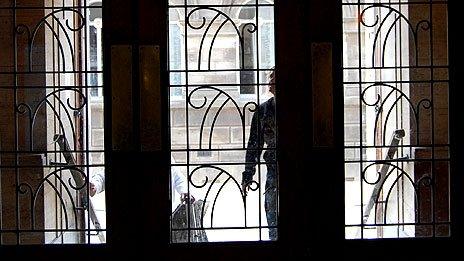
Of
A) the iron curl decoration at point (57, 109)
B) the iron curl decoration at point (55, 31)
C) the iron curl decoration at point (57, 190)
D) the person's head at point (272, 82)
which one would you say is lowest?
the iron curl decoration at point (57, 190)

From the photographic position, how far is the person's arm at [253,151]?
2725 mm

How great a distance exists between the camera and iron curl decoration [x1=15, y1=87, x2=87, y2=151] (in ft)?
8.89

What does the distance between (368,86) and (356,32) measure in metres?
0.26

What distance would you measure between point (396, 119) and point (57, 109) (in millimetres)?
1596

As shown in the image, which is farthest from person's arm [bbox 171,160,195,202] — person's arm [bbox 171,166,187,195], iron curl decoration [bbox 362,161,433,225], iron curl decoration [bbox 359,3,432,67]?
iron curl decoration [bbox 359,3,432,67]

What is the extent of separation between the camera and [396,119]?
2756 mm

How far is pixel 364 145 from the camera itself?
275 centimetres

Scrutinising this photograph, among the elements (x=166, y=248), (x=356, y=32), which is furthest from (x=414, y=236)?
(x=166, y=248)

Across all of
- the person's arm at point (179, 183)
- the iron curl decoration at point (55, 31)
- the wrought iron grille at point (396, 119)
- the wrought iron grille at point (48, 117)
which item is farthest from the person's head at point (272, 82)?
the iron curl decoration at point (55, 31)

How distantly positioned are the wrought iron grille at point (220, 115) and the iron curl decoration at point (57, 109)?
17.4 inches

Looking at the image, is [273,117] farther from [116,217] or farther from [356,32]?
[116,217]

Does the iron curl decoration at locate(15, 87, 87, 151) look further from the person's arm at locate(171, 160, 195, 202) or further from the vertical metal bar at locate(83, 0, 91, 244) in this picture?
the person's arm at locate(171, 160, 195, 202)

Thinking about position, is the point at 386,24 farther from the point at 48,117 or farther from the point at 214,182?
the point at 48,117

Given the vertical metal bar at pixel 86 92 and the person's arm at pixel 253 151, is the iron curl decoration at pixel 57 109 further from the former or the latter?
the person's arm at pixel 253 151
